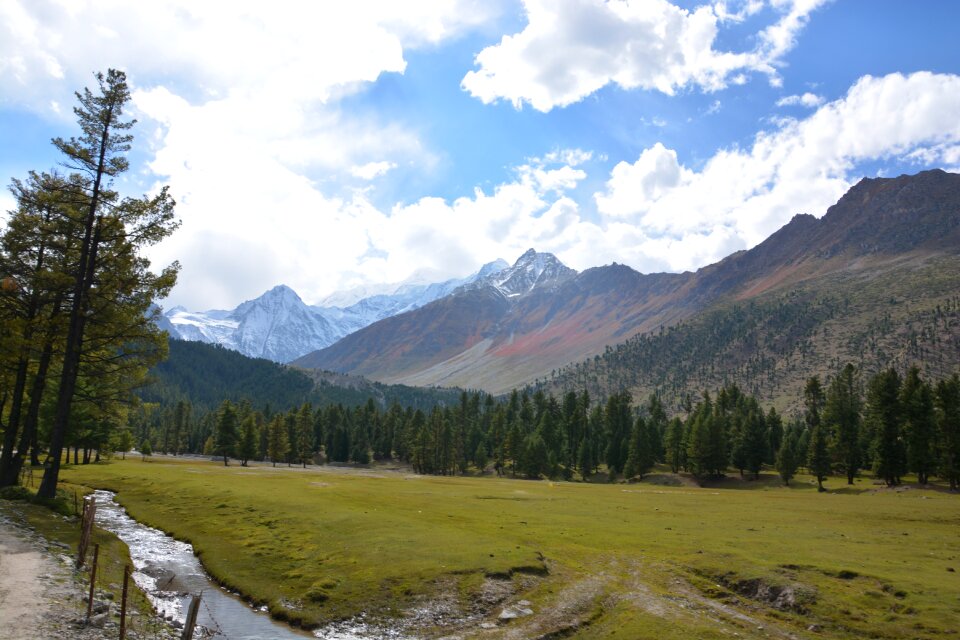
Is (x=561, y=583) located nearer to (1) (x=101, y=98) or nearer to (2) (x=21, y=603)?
(2) (x=21, y=603)

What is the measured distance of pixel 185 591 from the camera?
2686 centimetres

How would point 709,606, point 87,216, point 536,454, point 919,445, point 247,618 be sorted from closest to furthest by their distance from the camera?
point 247,618 → point 709,606 → point 87,216 → point 919,445 → point 536,454

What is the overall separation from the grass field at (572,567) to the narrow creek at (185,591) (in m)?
0.89

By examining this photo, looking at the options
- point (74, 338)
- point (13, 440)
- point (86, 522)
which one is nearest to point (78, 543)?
point (86, 522)

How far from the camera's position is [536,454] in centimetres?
14100

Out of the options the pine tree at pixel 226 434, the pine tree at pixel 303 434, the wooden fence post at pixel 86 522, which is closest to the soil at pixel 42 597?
the wooden fence post at pixel 86 522

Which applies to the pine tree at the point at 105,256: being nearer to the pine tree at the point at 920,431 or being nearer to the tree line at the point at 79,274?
the tree line at the point at 79,274

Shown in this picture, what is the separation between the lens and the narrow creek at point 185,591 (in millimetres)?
22516

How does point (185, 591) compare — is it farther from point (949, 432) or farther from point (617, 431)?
point (617, 431)

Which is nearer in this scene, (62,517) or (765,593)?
(765,593)

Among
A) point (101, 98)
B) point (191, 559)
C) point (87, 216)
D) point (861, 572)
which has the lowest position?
point (191, 559)

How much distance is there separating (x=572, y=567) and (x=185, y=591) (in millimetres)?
19969

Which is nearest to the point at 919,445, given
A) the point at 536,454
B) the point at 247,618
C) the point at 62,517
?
the point at 536,454

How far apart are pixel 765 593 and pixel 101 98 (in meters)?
47.2
